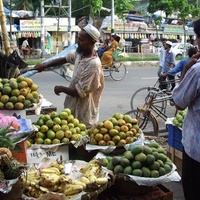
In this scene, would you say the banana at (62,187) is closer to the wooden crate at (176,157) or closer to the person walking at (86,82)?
the person walking at (86,82)

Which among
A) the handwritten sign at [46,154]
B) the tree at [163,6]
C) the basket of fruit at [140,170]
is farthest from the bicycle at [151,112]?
the tree at [163,6]

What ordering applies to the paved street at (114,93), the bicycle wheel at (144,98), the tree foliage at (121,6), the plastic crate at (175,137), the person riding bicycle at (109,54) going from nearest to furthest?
the plastic crate at (175,137) < the bicycle wheel at (144,98) < the paved street at (114,93) < the person riding bicycle at (109,54) < the tree foliage at (121,6)

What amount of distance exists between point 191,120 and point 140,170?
610mm

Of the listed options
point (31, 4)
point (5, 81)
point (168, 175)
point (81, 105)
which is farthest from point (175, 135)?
point (31, 4)

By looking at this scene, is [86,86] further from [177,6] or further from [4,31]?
[177,6]

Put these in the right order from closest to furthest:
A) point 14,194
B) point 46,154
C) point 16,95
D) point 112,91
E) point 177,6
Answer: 1. point 14,194
2. point 46,154
3. point 16,95
4. point 112,91
5. point 177,6

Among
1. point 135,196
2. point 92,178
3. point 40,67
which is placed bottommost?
point 135,196

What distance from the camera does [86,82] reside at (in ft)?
12.9

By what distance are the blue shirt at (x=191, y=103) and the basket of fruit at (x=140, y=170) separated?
0.38m

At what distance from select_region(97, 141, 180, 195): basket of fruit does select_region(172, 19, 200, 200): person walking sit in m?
0.23

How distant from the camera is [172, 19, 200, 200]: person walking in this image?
2.62 metres

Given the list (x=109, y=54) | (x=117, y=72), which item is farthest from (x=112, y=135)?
(x=117, y=72)

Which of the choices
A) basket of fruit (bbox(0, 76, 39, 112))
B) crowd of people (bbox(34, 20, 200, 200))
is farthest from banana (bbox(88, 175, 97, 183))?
basket of fruit (bbox(0, 76, 39, 112))

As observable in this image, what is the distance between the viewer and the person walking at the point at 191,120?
8.59 feet
